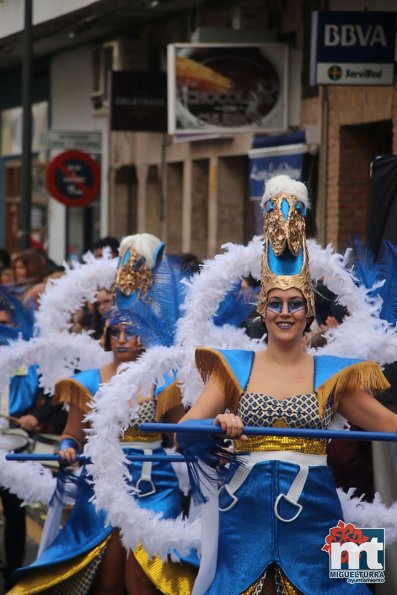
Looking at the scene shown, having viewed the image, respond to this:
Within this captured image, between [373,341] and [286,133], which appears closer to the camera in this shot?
[373,341]

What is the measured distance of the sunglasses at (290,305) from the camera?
6.42 metres

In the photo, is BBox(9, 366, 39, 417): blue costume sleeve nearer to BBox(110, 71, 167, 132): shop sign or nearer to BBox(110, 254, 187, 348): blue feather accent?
BBox(110, 254, 187, 348): blue feather accent

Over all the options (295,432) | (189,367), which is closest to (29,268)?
(189,367)

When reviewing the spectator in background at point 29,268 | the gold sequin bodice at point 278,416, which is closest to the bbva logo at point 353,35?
the spectator in background at point 29,268

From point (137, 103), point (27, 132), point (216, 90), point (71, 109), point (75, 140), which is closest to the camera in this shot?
point (216, 90)

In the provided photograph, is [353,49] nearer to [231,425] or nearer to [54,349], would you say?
[54,349]

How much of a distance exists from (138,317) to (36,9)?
54.3 ft

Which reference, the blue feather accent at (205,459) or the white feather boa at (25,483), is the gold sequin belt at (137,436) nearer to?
the white feather boa at (25,483)

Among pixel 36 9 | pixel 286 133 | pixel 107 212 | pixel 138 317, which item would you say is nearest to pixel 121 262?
pixel 138 317

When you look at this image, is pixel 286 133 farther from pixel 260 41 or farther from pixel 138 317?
pixel 138 317

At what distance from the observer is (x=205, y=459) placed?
634 centimetres

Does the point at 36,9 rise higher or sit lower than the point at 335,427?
higher

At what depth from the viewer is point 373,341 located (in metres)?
7.07

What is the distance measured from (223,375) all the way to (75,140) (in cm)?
1697
